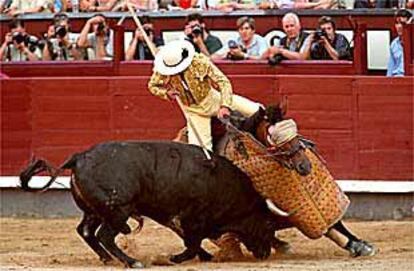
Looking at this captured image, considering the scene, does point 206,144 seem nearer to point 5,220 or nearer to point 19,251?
point 19,251

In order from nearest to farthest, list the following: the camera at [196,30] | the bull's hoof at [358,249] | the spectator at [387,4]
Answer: the bull's hoof at [358,249] → the camera at [196,30] → the spectator at [387,4]

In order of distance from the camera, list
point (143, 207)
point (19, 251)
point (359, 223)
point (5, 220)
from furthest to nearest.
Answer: point (5, 220), point (359, 223), point (19, 251), point (143, 207)

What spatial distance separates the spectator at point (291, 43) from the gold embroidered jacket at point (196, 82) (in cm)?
287

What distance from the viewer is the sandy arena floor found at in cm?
827

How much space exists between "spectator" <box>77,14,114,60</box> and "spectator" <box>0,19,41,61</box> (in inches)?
20.0

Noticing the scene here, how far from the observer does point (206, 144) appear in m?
8.81

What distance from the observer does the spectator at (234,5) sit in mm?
12641

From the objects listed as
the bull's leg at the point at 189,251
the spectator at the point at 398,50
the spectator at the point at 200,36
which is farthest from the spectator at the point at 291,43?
the bull's leg at the point at 189,251

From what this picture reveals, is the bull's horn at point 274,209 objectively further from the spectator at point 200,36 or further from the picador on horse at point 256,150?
the spectator at point 200,36

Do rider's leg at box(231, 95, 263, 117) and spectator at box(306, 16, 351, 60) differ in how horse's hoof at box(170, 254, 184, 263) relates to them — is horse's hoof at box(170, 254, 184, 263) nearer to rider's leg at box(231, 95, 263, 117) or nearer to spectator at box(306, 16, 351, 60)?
rider's leg at box(231, 95, 263, 117)

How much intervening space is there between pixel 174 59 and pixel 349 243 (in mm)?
1524

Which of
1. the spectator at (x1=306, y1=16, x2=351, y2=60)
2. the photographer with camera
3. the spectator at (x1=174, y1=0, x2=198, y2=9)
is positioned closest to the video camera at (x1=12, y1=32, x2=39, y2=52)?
the spectator at (x1=174, y1=0, x2=198, y2=9)

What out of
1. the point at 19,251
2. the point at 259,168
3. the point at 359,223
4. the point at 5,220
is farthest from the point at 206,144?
the point at 5,220

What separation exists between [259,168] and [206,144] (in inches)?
16.4
